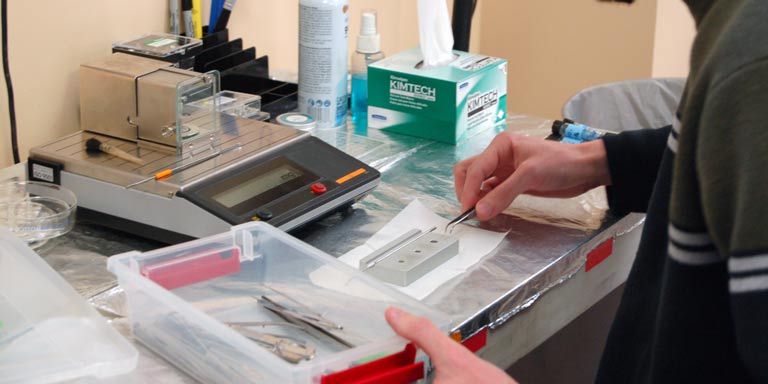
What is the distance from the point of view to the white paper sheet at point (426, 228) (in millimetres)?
1041

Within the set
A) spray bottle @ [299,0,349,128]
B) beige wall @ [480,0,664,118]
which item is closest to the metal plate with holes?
spray bottle @ [299,0,349,128]

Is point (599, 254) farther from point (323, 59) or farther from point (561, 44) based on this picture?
point (561, 44)

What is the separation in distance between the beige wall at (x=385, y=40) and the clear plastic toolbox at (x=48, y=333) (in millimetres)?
431

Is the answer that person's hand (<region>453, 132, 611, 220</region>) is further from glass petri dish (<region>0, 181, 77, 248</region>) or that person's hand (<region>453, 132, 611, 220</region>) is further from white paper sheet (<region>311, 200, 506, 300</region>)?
glass petri dish (<region>0, 181, 77, 248</region>)

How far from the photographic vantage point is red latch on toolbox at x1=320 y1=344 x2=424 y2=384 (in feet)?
2.63

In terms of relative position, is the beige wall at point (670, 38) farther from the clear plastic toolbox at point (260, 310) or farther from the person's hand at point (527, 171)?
the clear plastic toolbox at point (260, 310)

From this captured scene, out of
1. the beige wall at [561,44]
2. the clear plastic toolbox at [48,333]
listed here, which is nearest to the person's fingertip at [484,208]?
the clear plastic toolbox at [48,333]

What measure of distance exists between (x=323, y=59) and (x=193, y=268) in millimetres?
593

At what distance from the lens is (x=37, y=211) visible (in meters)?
1.17

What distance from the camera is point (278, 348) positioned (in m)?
0.87

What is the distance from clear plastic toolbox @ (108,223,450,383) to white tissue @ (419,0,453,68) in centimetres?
58

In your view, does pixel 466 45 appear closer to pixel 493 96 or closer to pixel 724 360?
pixel 493 96

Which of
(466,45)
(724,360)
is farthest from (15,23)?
(724,360)

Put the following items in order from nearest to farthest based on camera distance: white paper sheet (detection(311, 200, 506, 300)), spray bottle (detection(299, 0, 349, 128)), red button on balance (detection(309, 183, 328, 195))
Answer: white paper sheet (detection(311, 200, 506, 300))
red button on balance (detection(309, 183, 328, 195))
spray bottle (detection(299, 0, 349, 128))
